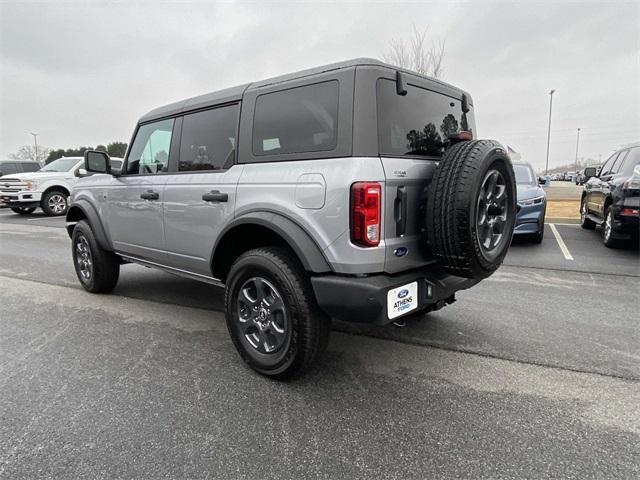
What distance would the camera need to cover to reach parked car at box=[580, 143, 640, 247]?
20.0ft

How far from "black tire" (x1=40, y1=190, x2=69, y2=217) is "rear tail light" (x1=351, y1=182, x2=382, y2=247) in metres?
14.8

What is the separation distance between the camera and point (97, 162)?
4.13 m

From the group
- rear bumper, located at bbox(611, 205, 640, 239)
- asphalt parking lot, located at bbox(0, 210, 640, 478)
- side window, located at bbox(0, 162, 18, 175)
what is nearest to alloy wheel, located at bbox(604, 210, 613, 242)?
rear bumper, located at bbox(611, 205, 640, 239)

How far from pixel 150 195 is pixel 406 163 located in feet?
7.84

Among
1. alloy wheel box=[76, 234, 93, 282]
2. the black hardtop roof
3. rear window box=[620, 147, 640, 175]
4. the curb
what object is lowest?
the curb

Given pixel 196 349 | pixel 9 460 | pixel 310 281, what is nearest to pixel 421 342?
pixel 310 281

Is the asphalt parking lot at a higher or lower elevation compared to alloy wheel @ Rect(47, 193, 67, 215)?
lower

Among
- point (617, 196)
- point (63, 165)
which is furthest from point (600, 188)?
point (63, 165)

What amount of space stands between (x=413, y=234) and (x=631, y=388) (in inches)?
68.9

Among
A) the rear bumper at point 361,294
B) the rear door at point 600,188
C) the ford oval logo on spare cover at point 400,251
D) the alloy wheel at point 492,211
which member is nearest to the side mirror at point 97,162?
the rear bumper at point 361,294

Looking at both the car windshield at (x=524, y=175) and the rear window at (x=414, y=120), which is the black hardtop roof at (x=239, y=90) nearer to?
the rear window at (x=414, y=120)

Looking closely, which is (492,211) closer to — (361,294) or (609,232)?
(361,294)

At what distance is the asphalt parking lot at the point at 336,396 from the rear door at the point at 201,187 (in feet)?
2.54

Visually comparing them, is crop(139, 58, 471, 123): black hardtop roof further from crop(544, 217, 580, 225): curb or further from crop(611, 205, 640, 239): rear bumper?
crop(544, 217, 580, 225): curb
